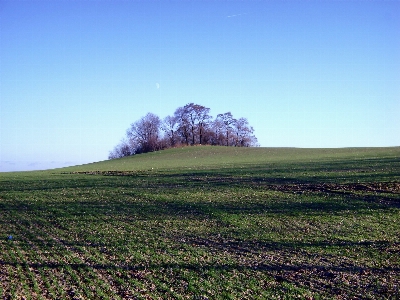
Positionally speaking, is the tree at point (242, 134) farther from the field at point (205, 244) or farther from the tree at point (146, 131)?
the field at point (205, 244)

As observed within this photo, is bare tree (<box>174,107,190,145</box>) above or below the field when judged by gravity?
above

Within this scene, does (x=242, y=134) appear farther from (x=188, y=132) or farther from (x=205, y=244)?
(x=205, y=244)

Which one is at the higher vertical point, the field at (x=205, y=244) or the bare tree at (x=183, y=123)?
the bare tree at (x=183, y=123)

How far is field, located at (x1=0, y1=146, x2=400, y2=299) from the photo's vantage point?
10297mm

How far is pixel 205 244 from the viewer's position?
1488cm

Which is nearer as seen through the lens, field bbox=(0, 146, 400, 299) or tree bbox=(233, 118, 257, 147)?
field bbox=(0, 146, 400, 299)

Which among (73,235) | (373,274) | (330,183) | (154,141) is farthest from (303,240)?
(154,141)

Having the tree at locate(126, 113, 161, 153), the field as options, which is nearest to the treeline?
the tree at locate(126, 113, 161, 153)

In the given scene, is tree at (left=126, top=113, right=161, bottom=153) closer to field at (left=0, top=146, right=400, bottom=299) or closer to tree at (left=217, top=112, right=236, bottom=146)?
tree at (left=217, top=112, right=236, bottom=146)

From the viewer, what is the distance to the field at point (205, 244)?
1030cm

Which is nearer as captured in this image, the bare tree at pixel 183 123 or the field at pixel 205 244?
the field at pixel 205 244

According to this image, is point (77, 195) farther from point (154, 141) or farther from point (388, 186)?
point (154, 141)

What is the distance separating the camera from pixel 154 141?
119 meters

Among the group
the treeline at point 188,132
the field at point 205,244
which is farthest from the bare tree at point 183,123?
the field at point 205,244
